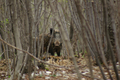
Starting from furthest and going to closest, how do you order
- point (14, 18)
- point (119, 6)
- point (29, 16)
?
point (14, 18), point (29, 16), point (119, 6)

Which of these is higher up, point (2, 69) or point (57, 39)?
point (57, 39)

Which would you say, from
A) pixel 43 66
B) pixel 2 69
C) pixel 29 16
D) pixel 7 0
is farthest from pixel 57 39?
pixel 29 16

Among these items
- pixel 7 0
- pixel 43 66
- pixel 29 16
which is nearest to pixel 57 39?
pixel 43 66

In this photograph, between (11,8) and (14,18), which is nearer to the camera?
(14,18)

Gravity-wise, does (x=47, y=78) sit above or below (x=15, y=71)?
below

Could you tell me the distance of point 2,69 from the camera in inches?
139

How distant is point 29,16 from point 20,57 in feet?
2.35

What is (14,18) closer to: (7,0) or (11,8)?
(11,8)

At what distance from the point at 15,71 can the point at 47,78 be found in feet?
3.00

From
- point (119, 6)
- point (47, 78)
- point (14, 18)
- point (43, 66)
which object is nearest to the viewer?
point (119, 6)

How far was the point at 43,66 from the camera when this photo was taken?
347cm

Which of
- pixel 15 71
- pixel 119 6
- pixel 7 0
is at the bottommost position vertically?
pixel 15 71

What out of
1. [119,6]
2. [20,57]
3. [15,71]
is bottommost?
[15,71]

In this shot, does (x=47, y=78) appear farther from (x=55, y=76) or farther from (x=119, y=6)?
(x=119, y=6)
